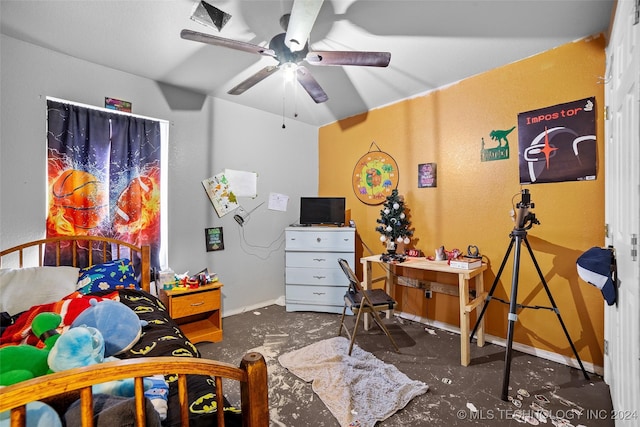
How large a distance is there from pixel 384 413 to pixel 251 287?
2.21 metres

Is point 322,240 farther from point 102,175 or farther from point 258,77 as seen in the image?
point 102,175

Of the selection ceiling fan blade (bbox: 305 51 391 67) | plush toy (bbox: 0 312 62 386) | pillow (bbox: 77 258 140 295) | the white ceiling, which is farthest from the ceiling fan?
pillow (bbox: 77 258 140 295)

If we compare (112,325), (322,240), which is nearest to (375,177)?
(322,240)

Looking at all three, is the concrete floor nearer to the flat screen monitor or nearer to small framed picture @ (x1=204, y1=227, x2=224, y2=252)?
small framed picture @ (x1=204, y1=227, x2=224, y2=252)

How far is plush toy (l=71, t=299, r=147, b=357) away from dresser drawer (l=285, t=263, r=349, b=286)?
2.10m

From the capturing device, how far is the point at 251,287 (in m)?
3.51

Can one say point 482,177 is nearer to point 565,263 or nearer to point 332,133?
point 565,263

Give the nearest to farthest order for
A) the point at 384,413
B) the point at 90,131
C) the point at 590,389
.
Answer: the point at 384,413
the point at 590,389
the point at 90,131

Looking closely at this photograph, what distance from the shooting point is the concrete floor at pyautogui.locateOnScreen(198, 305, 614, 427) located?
5.49 ft

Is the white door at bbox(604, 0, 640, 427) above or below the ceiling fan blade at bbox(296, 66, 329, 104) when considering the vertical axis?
below

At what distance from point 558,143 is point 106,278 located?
12.0ft

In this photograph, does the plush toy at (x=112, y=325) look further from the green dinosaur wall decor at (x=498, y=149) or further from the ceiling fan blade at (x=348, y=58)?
the green dinosaur wall decor at (x=498, y=149)

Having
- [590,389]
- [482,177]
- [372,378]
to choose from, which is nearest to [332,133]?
[482,177]

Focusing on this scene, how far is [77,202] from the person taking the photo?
2369 millimetres
